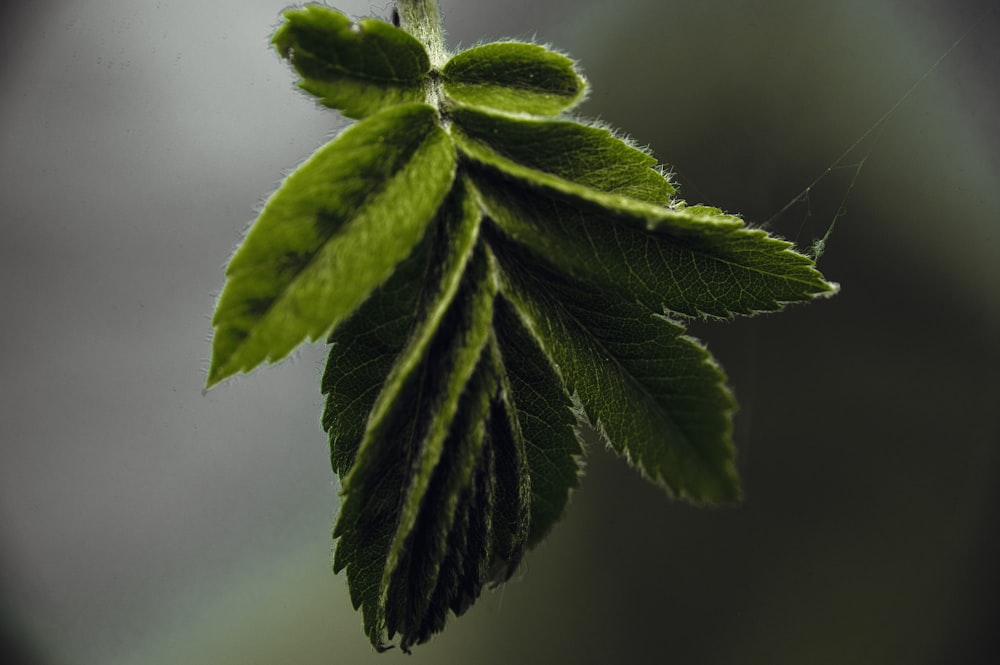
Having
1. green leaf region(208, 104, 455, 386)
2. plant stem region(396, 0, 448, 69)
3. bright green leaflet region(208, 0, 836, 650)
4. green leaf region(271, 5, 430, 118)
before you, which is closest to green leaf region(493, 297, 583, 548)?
bright green leaflet region(208, 0, 836, 650)

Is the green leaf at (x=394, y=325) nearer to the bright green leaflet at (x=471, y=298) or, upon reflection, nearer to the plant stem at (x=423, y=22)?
the bright green leaflet at (x=471, y=298)

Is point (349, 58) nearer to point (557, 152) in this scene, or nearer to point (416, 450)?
point (557, 152)

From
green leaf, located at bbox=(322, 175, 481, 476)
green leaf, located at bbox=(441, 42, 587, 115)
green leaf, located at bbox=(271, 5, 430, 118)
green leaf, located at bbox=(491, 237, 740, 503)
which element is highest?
green leaf, located at bbox=(271, 5, 430, 118)

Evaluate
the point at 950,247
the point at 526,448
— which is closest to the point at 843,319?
the point at 950,247

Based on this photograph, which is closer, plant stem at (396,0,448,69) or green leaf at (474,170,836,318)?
green leaf at (474,170,836,318)

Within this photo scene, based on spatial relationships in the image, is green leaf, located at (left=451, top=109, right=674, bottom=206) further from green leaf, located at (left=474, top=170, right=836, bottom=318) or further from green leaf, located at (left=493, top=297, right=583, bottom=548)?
green leaf, located at (left=493, top=297, right=583, bottom=548)

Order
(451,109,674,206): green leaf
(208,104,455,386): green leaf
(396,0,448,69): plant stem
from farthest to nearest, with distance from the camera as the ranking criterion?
(396,0,448,69): plant stem, (451,109,674,206): green leaf, (208,104,455,386): green leaf

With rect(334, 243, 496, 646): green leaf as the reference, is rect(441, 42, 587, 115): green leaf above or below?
above
